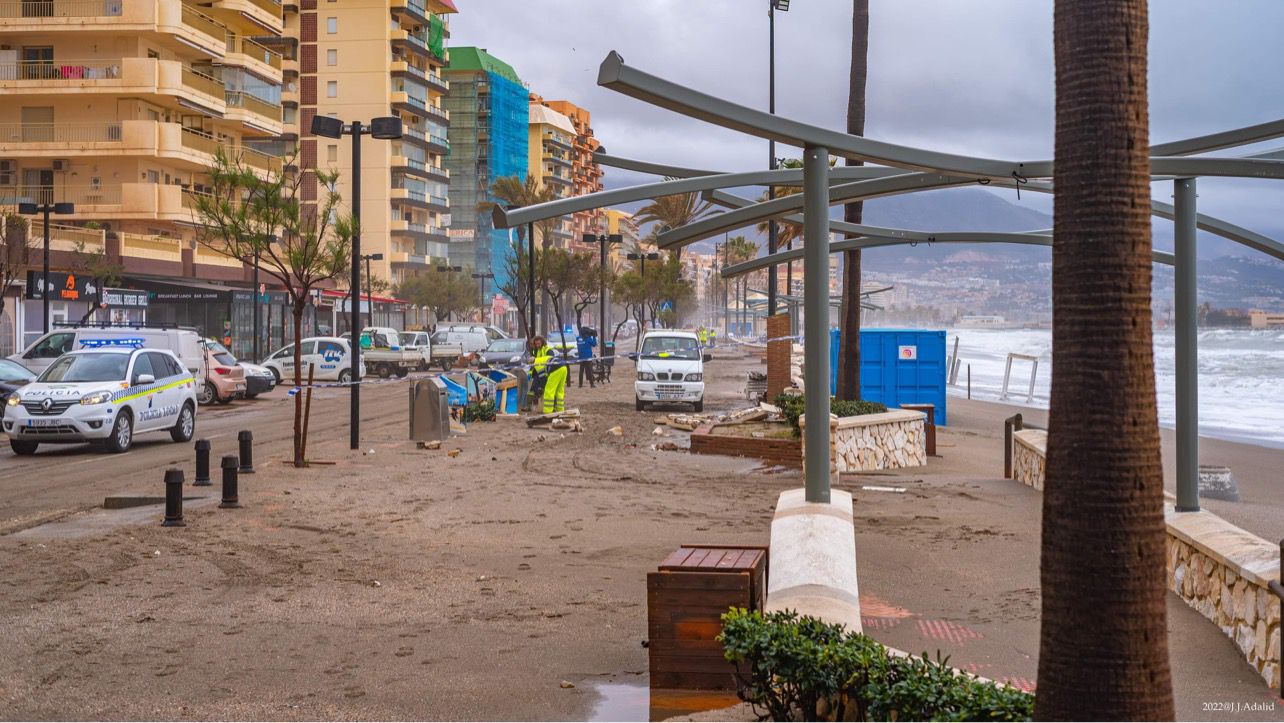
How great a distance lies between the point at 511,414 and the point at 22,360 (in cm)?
1062

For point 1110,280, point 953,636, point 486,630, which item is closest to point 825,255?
point 953,636

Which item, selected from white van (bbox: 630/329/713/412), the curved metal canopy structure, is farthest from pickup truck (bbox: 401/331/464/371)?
the curved metal canopy structure

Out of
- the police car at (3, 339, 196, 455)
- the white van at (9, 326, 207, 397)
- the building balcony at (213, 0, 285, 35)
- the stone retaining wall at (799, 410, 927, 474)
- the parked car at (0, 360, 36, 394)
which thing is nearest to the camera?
the stone retaining wall at (799, 410, 927, 474)

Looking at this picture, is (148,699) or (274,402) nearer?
(148,699)

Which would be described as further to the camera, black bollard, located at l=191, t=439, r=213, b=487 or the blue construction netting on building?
the blue construction netting on building

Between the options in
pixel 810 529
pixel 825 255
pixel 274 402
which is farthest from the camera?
pixel 274 402

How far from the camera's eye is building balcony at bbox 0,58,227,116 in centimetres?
5303

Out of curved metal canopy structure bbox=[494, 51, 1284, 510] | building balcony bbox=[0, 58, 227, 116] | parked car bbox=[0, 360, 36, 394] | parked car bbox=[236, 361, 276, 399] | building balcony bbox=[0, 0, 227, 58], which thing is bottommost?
parked car bbox=[236, 361, 276, 399]

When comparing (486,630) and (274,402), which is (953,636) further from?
(274,402)

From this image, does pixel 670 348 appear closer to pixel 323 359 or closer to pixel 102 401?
pixel 102 401

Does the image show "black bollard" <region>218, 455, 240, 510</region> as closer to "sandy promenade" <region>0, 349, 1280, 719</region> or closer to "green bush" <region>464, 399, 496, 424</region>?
"sandy promenade" <region>0, 349, 1280, 719</region>

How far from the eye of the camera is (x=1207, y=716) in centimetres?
630

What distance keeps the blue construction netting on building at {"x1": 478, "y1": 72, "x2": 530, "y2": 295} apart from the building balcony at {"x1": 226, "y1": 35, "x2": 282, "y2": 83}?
51724mm

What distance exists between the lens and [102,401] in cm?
2069
